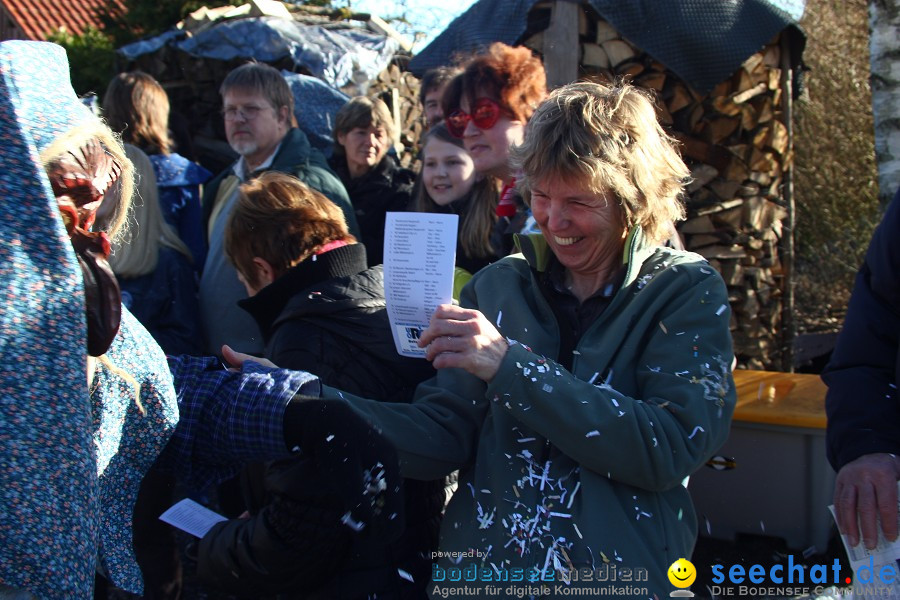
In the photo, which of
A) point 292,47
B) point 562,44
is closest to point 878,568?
point 562,44

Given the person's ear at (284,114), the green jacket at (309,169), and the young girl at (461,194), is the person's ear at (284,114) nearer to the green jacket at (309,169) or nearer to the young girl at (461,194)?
the green jacket at (309,169)

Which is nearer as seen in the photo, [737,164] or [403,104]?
[737,164]

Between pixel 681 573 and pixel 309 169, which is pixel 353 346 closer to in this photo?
pixel 681 573

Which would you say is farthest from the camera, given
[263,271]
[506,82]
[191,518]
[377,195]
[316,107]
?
[316,107]

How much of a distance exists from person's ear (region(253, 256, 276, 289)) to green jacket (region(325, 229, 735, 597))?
0.78m

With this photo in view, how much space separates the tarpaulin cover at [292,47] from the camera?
8.17 m

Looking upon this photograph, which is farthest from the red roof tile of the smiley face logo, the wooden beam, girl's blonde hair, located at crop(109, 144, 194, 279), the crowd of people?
the smiley face logo

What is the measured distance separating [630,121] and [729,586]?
7.81 feet

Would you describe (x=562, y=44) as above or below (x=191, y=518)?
above

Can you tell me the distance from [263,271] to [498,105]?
1174mm

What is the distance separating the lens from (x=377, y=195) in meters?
4.86

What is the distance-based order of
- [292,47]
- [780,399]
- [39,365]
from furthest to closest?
[292,47]
[780,399]
[39,365]

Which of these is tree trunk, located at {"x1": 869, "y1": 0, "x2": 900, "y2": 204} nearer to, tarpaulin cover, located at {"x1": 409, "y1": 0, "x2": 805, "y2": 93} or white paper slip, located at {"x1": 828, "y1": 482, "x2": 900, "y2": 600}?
tarpaulin cover, located at {"x1": 409, "y1": 0, "x2": 805, "y2": 93}

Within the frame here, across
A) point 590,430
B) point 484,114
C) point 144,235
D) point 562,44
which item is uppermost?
point 562,44
